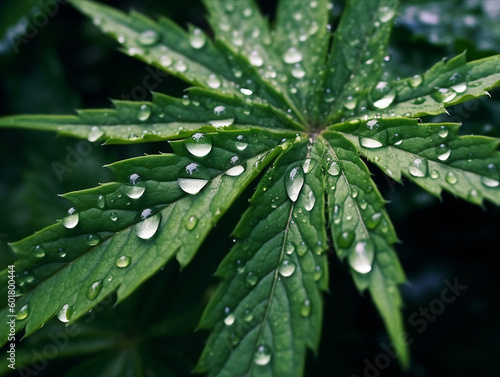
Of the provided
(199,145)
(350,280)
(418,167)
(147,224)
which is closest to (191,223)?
(147,224)

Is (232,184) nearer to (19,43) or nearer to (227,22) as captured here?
(227,22)

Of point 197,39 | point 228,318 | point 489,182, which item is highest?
point 197,39

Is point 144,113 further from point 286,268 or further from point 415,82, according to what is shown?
point 415,82

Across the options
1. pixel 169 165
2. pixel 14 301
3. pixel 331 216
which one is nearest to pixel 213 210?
pixel 169 165

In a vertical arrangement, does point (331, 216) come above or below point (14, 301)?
above

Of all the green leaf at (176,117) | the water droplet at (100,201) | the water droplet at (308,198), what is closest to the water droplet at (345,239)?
the water droplet at (308,198)
